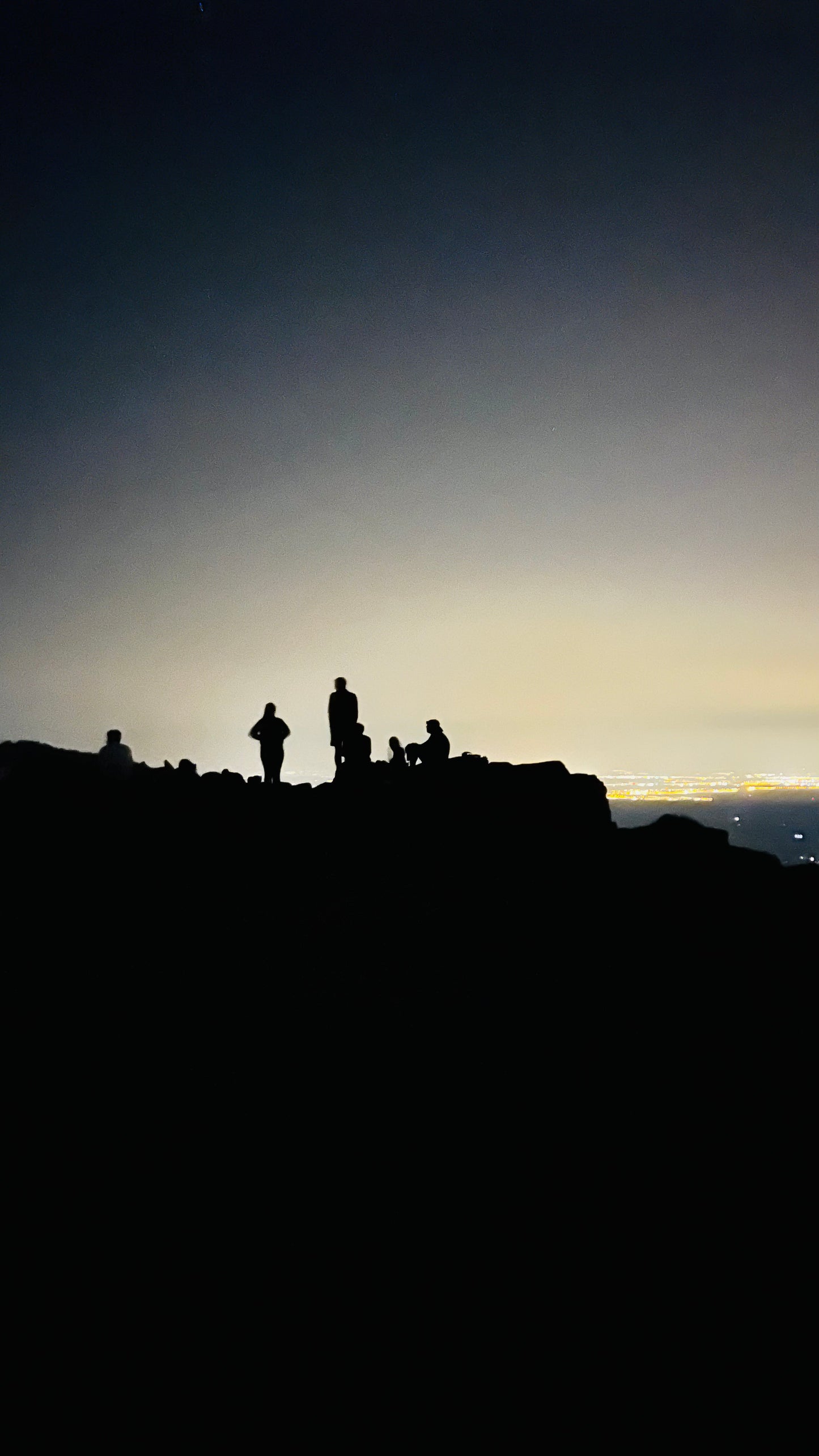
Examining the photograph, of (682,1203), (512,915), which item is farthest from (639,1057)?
(512,915)

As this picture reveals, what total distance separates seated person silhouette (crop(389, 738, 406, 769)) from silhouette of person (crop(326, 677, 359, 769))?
226cm

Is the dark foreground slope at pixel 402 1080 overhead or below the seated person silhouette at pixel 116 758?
below

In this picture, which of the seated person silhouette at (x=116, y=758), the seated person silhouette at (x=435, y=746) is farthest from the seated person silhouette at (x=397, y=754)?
the seated person silhouette at (x=116, y=758)

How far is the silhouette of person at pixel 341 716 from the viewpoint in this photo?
21.9m

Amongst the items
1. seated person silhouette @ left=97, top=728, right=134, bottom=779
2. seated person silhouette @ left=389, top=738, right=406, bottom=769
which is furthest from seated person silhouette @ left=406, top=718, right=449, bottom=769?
seated person silhouette @ left=97, top=728, right=134, bottom=779

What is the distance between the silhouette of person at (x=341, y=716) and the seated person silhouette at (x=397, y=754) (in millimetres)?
2263

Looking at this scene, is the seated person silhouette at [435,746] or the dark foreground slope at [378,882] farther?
the seated person silhouette at [435,746]

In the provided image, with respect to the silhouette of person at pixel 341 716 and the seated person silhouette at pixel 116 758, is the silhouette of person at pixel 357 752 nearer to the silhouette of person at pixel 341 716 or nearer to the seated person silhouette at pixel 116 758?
the silhouette of person at pixel 341 716

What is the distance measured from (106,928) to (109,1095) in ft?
13.7

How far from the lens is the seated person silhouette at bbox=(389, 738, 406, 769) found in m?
24.2

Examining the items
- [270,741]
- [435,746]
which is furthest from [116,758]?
[435,746]

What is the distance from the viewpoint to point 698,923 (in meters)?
18.7

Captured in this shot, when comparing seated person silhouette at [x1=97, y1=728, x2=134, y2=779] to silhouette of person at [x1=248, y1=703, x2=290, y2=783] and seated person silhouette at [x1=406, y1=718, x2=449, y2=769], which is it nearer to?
silhouette of person at [x1=248, y1=703, x2=290, y2=783]

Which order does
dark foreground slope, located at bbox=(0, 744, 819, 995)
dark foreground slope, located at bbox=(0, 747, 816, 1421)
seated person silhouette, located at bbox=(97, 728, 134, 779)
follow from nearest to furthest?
dark foreground slope, located at bbox=(0, 747, 816, 1421)
dark foreground slope, located at bbox=(0, 744, 819, 995)
seated person silhouette, located at bbox=(97, 728, 134, 779)
